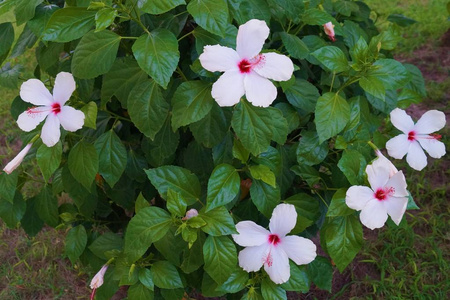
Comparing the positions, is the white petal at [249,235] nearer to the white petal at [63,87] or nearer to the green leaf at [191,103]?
the green leaf at [191,103]

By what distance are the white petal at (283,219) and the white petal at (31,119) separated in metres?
0.71

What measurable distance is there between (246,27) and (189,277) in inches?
37.9

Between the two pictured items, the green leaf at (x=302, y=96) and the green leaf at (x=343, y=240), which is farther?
the green leaf at (x=302, y=96)

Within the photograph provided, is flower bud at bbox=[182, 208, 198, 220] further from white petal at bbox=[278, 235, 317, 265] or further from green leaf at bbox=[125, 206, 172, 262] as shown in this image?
white petal at bbox=[278, 235, 317, 265]

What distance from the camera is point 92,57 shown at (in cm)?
133

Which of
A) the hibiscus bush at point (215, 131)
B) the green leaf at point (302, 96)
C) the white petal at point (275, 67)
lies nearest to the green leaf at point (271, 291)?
the hibiscus bush at point (215, 131)

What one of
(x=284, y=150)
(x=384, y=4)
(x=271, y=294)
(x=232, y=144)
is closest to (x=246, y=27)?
(x=232, y=144)

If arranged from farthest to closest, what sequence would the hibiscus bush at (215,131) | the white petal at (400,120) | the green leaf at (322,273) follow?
the green leaf at (322,273)
the white petal at (400,120)
the hibiscus bush at (215,131)

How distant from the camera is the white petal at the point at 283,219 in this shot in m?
1.43

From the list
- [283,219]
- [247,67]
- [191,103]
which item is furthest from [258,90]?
[283,219]

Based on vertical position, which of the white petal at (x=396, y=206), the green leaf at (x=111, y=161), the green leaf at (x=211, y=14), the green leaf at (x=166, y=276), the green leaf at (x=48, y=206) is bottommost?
the green leaf at (x=166, y=276)

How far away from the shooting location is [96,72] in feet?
4.39

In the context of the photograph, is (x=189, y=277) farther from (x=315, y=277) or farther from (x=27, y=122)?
(x=27, y=122)

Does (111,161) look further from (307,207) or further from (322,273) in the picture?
(322,273)
